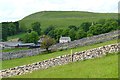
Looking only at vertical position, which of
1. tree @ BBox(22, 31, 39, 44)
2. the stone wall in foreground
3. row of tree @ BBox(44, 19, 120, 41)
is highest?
the stone wall in foreground

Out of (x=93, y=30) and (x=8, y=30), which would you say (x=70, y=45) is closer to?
(x=93, y=30)

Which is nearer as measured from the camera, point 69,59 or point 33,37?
point 69,59

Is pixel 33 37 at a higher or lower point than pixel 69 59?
lower

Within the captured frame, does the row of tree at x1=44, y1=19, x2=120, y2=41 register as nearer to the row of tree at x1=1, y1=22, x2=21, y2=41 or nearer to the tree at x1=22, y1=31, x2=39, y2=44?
the tree at x1=22, y1=31, x2=39, y2=44

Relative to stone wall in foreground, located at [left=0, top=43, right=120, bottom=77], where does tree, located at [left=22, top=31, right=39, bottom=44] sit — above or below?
below

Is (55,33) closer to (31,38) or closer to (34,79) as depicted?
(31,38)

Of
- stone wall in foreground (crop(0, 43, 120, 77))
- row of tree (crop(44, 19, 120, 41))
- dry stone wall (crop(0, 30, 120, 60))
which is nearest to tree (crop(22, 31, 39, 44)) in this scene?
row of tree (crop(44, 19, 120, 41))

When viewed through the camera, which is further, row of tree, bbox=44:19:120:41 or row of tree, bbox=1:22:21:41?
row of tree, bbox=1:22:21:41

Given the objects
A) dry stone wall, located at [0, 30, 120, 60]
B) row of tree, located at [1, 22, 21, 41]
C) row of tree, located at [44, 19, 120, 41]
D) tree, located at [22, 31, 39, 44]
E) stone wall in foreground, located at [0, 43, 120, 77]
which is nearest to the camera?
stone wall in foreground, located at [0, 43, 120, 77]

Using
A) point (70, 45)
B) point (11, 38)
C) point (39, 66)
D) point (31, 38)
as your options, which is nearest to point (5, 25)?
Result: point (11, 38)

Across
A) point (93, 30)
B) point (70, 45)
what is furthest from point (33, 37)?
point (70, 45)


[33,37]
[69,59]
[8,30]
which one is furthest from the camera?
[8,30]

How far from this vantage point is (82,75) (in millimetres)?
20469

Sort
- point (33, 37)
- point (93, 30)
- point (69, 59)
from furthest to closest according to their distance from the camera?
point (33, 37), point (93, 30), point (69, 59)
